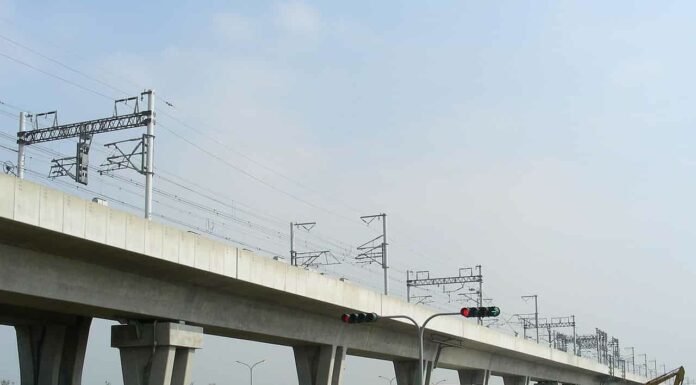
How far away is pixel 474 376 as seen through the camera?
242 feet

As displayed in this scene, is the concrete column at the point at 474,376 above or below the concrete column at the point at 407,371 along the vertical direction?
below

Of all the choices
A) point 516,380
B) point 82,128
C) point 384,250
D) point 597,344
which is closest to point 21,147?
point 82,128

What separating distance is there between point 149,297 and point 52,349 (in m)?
7.49

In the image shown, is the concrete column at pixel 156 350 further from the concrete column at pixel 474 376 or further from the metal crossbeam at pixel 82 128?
the concrete column at pixel 474 376

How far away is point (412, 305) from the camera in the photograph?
53344 millimetres

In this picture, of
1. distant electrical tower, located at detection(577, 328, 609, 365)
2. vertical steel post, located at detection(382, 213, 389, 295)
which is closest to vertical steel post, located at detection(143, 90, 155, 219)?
vertical steel post, located at detection(382, 213, 389, 295)

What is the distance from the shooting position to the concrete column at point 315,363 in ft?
162

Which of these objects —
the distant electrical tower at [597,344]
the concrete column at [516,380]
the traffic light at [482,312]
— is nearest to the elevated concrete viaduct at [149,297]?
the traffic light at [482,312]

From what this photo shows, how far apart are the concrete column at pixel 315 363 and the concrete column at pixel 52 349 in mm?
13431

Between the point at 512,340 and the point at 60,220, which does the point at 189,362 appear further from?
the point at 512,340

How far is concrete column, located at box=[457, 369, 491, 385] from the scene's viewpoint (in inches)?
2872

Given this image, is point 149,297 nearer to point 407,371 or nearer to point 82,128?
point 82,128

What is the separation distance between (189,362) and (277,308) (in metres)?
6.66

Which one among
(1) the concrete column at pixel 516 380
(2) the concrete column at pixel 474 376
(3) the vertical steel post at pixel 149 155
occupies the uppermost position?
(3) the vertical steel post at pixel 149 155
